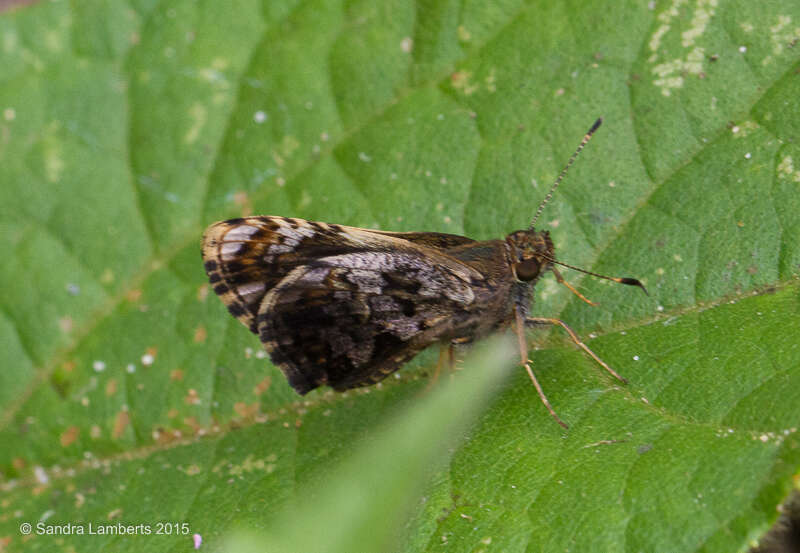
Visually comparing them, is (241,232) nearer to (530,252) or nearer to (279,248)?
(279,248)

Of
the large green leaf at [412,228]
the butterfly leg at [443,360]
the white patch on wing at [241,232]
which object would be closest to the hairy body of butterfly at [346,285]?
the white patch on wing at [241,232]

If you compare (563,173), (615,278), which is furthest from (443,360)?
(563,173)

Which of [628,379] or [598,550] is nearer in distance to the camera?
[598,550]

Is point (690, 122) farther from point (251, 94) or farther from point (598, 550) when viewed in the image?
point (251, 94)

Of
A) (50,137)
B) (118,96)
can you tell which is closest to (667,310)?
(118,96)

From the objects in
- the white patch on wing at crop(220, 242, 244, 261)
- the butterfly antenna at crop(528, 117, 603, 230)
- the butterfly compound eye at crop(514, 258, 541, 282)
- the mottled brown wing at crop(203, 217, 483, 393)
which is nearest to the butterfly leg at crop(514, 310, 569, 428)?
the butterfly compound eye at crop(514, 258, 541, 282)

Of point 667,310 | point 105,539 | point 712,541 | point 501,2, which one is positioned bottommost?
point 105,539

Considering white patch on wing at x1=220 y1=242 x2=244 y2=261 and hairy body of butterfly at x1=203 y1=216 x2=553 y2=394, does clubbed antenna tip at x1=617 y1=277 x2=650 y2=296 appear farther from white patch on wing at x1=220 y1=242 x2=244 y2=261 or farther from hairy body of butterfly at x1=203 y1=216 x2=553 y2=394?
white patch on wing at x1=220 y1=242 x2=244 y2=261
